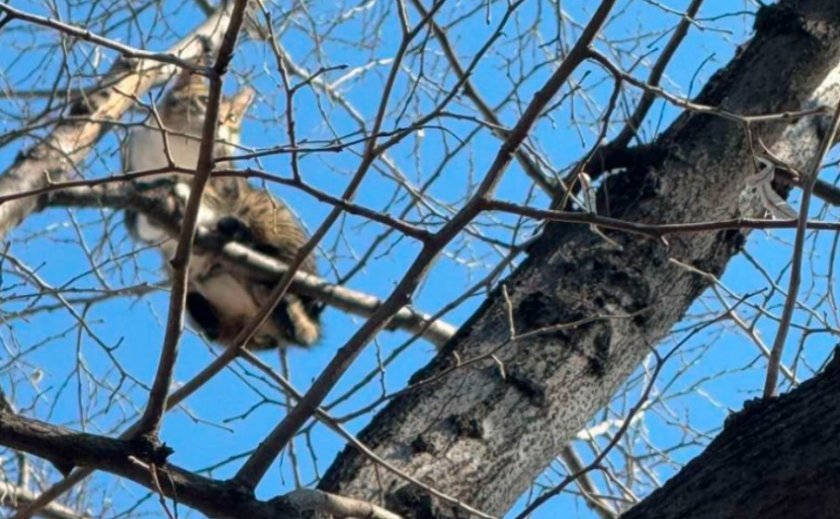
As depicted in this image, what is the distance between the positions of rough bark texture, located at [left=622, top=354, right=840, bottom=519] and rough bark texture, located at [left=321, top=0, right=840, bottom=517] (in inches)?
22.0

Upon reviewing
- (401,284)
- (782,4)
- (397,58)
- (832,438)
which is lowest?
(832,438)

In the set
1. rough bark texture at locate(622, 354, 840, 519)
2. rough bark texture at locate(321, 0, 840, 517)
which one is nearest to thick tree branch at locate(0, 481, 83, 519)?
rough bark texture at locate(321, 0, 840, 517)

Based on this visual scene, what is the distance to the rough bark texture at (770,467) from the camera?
1093 millimetres

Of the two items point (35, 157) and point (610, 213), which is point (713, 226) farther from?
point (35, 157)

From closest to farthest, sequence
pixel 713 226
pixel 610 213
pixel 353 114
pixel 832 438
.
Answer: pixel 832 438 → pixel 713 226 → pixel 610 213 → pixel 353 114

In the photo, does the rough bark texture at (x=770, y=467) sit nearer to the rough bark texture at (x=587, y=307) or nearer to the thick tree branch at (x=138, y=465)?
the thick tree branch at (x=138, y=465)

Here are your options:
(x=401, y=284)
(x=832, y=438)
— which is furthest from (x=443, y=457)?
(x=832, y=438)

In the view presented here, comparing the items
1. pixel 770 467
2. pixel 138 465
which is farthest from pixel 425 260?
pixel 770 467

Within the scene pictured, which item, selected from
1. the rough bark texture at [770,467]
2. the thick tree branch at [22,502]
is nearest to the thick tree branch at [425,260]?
the rough bark texture at [770,467]

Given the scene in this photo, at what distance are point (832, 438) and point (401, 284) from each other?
65 cm

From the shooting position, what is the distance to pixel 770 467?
113 centimetres

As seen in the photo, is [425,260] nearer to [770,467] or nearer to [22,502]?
[770,467]

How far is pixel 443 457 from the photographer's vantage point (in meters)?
1.78

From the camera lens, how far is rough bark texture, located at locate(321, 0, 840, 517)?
1792 mm
